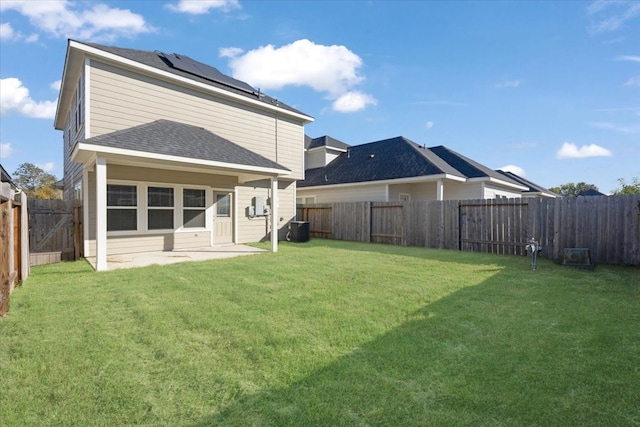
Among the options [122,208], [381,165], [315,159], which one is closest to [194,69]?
[122,208]

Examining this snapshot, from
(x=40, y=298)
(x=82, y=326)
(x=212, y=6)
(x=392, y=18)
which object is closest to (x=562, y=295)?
(x=82, y=326)

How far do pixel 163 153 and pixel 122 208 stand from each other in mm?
2892

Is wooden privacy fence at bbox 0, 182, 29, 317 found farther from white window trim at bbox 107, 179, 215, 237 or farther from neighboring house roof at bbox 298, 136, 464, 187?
neighboring house roof at bbox 298, 136, 464, 187

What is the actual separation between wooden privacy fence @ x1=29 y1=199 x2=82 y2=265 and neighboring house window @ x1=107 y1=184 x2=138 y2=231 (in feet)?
2.48

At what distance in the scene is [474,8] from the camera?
9.77 meters

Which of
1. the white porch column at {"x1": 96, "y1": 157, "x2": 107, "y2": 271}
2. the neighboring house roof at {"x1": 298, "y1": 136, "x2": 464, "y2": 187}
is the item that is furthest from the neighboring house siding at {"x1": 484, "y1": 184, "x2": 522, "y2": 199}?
the white porch column at {"x1": 96, "y1": 157, "x2": 107, "y2": 271}

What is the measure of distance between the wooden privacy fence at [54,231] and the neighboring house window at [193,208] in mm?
2919

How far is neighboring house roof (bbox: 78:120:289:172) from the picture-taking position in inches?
307

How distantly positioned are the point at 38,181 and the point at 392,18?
43.5m

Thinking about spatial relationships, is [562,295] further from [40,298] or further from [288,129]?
[288,129]

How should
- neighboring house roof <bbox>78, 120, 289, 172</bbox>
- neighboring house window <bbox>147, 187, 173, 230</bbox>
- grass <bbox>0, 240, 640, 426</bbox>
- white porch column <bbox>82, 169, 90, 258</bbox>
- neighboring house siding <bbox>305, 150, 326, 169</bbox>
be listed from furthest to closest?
neighboring house siding <bbox>305, 150, 326, 169</bbox> < neighboring house window <bbox>147, 187, 173, 230</bbox> < white porch column <bbox>82, 169, 90, 258</bbox> < neighboring house roof <bbox>78, 120, 289, 172</bbox> < grass <bbox>0, 240, 640, 426</bbox>

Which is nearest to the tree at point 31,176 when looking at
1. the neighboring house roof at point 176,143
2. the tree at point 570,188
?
the neighboring house roof at point 176,143

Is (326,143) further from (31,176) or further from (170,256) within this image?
(31,176)

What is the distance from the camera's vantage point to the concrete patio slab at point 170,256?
8.19 metres
